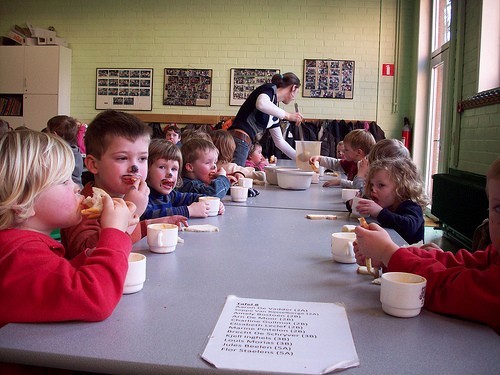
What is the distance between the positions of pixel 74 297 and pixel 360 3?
7.50 m

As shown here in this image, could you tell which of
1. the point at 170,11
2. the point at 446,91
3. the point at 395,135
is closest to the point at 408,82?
the point at 395,135

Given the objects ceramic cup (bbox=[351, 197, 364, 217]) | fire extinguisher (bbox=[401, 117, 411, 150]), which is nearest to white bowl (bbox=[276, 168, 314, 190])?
ceramic cup (bbox=[351, 197, 364, 217])

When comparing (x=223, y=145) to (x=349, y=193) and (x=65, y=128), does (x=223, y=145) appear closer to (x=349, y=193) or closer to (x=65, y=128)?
(x=349, y=193)

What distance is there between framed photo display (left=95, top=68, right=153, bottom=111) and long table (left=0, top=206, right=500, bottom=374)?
689 centimetres

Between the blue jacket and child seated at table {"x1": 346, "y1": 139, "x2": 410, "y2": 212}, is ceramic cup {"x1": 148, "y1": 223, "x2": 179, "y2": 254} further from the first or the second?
child seated at table {"x1": 346, "y1": 139, "x2": 410, "y2": 212}

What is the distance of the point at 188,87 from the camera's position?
7.90 m

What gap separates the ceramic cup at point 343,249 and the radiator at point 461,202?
274cm

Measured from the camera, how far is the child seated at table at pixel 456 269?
100 centimetres

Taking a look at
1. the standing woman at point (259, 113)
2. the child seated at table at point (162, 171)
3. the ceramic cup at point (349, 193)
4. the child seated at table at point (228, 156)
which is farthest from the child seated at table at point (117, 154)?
the standing woman at point (259, 113)

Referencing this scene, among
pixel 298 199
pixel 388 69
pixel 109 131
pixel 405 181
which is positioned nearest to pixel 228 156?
pixel 298 199

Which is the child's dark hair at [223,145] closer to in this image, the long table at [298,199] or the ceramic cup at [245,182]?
the long table at [298,199]

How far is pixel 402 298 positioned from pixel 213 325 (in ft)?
1.24

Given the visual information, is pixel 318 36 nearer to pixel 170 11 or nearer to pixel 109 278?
pixel 170 11

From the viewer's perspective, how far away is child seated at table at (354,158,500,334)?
3.28 feet
